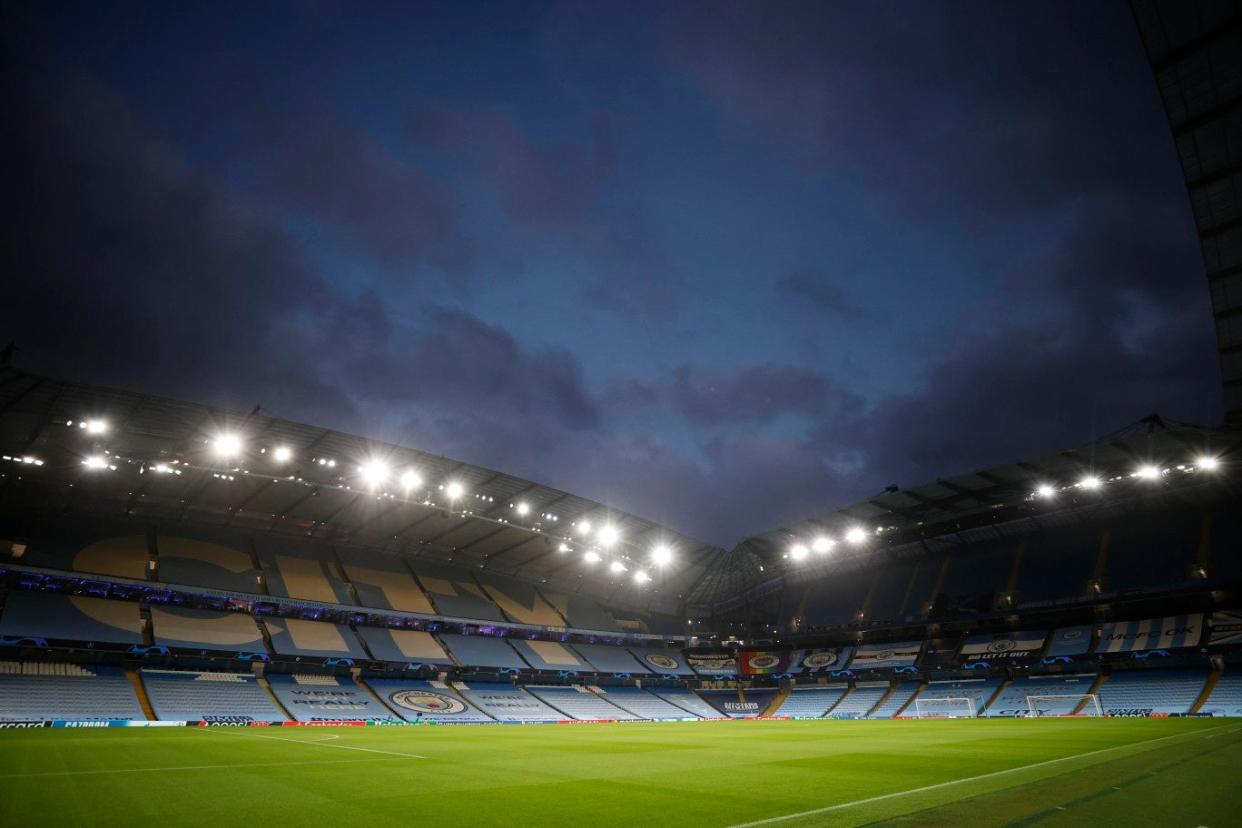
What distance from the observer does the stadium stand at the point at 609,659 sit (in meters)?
55.2

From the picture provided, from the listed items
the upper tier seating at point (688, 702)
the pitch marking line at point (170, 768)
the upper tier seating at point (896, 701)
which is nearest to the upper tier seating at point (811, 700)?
the upper tier seating at point (896, 701)

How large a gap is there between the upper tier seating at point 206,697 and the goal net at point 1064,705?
1975 inches

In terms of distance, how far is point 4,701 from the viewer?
2759 cm

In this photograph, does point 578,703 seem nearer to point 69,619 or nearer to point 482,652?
point 482,652

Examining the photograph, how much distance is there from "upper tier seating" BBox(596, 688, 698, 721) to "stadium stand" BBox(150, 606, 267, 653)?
28.5 m

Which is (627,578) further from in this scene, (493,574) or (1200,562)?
(1200,562)

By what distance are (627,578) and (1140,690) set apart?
42880mm

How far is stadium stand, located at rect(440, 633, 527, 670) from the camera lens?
158 ft

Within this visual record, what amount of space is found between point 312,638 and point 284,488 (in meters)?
11.5

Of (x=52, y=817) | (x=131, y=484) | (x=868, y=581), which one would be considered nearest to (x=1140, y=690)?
(x=868, y=581)

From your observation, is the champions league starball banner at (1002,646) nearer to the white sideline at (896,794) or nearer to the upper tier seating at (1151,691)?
the upper tier seating at (1151,691)

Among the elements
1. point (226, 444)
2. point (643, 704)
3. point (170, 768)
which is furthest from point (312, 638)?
point (170, 768)

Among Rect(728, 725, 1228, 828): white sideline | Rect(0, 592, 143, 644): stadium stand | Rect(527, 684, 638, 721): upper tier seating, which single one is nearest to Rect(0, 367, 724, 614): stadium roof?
Rect(0, 592, 143, 644): stadium stand

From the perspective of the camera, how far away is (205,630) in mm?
38281
